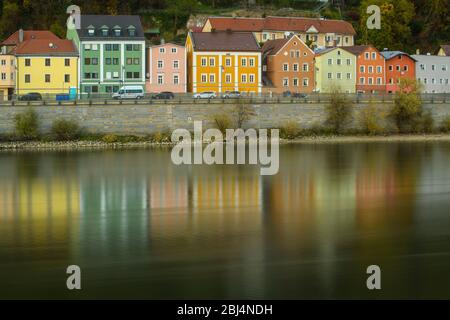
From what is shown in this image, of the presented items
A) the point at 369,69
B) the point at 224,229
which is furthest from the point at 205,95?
the point at 224,229

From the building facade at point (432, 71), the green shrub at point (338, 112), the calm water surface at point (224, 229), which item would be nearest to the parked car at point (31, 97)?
the calm water surface at point (224, 229)

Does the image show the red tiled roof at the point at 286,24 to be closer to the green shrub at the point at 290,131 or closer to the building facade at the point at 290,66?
the building facade at the point at 290,66

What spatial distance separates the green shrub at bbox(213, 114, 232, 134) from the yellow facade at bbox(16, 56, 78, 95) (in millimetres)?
11370

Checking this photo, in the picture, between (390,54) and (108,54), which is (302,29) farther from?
(108,54)

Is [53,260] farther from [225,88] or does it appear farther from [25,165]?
[225,88]

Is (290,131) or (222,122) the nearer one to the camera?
(222,122)

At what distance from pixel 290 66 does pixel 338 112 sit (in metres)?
9.92

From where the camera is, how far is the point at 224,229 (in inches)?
935

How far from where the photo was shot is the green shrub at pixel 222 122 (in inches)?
1917

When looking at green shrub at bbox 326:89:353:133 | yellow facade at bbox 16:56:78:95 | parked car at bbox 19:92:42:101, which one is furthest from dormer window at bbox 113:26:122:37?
green shrub at bbox 326:89:353:133

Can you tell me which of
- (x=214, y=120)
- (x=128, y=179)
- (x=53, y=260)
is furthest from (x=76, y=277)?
(x=214, y=120)

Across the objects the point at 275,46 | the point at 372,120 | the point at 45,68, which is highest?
the point at 275,46

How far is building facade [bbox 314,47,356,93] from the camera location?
2357 inches
